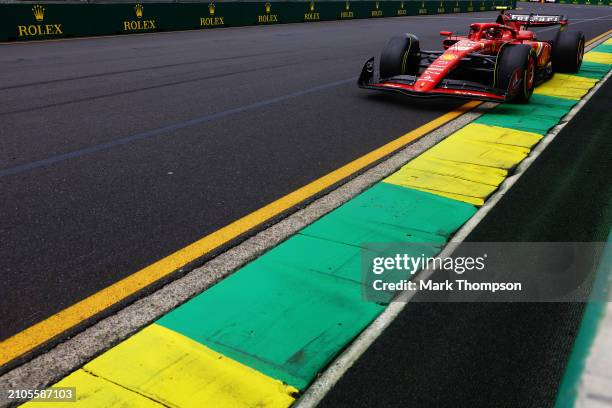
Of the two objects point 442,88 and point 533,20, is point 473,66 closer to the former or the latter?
point 442,88

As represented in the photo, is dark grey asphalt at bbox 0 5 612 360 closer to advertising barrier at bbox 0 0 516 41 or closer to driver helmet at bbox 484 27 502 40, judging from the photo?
driver helmet at bbox 484 27 502 40

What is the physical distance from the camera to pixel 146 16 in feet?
56.8

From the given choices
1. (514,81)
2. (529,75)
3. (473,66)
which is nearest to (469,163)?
(514,81)

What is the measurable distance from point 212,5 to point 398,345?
1829 centimetres

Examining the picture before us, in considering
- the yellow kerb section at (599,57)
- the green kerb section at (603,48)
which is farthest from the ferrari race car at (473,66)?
the green kerb section at (603,48)

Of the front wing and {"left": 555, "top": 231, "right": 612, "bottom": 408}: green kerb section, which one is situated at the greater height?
the front wing

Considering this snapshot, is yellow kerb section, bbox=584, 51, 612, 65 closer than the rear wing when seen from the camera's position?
No

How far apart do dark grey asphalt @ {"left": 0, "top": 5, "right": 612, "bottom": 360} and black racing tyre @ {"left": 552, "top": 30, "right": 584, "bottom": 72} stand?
12.4 ft

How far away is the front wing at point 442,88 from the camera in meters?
7.26

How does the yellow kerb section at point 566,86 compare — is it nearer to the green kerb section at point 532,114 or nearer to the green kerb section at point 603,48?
the green kerb section at point 532,114

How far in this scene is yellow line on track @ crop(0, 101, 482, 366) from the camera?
2.68m

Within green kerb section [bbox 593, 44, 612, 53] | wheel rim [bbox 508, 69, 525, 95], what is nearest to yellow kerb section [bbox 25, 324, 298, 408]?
wheel rim [bbox 508, 69, 525, 95]

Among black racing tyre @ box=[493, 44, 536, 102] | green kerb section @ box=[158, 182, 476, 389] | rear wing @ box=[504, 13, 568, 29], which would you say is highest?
rear wing @ box=[504, 13, 568, 29]

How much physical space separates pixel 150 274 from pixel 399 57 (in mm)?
6126
